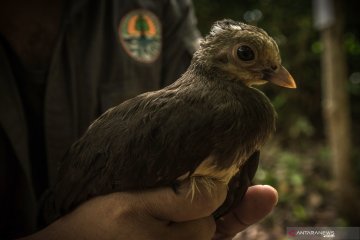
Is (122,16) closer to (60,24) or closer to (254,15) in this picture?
(60,24)

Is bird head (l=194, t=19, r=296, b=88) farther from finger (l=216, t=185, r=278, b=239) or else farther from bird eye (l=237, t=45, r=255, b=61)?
finger (l=216, t=185, r=278, b=239)

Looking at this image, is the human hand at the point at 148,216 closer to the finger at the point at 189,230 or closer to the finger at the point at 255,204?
the finger at the point at 189,230

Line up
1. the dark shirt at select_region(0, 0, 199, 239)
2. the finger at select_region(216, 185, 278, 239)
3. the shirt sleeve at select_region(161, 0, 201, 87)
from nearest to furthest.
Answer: the finger at select_region(216, 185, 278, 239), the dark shirt at select_region(0, 0, 199, 239), the shirt sleeve at select_region(161, 0, 201, 87)

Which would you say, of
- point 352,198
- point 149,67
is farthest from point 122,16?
point 352,198

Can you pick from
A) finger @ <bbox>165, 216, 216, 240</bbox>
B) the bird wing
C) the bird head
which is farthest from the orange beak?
finger @ <bbox>165, 216, 216, 240</bbox>

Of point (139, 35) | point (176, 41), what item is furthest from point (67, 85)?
point (176, 41)

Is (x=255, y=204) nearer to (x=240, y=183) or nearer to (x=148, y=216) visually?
(x=240, y=183)
